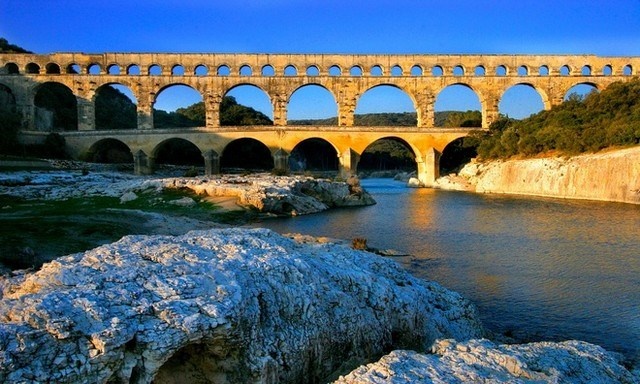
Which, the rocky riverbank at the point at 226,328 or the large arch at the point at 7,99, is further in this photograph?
the large arch at the point at 7,99

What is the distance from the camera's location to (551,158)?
36.8 meters

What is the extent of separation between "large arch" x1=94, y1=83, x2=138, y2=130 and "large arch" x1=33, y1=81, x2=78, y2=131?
3.02 m

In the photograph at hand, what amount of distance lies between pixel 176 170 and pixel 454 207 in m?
29.7

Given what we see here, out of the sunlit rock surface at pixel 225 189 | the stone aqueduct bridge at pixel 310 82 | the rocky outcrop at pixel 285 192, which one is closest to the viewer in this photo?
the sunlit rock surface at pixel 225 189

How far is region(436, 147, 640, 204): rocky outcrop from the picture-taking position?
29.0 metres

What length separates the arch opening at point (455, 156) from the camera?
174 ft

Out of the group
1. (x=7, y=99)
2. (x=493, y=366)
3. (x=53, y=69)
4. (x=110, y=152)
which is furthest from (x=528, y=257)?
(x=7, y=99)

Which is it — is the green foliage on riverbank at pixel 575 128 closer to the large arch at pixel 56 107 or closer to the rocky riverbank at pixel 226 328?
the rocky riverbank at pixel 226 328

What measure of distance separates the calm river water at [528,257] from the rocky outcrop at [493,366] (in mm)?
3242

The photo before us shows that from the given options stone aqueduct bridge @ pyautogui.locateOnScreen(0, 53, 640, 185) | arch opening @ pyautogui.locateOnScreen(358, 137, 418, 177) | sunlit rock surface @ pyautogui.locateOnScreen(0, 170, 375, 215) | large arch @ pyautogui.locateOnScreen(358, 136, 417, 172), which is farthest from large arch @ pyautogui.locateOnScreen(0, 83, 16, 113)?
large arch @ pyautogui.locateOnScreen(358, 136, 417, 172)

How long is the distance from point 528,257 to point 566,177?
22549mm

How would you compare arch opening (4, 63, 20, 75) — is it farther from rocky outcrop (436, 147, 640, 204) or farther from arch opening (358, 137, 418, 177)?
arch opening (358, 137, 418, 177)

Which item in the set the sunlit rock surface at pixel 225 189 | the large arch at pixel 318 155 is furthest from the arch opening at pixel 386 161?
the sunlit rock surface at pixel 225 189

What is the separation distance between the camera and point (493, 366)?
169 inches
